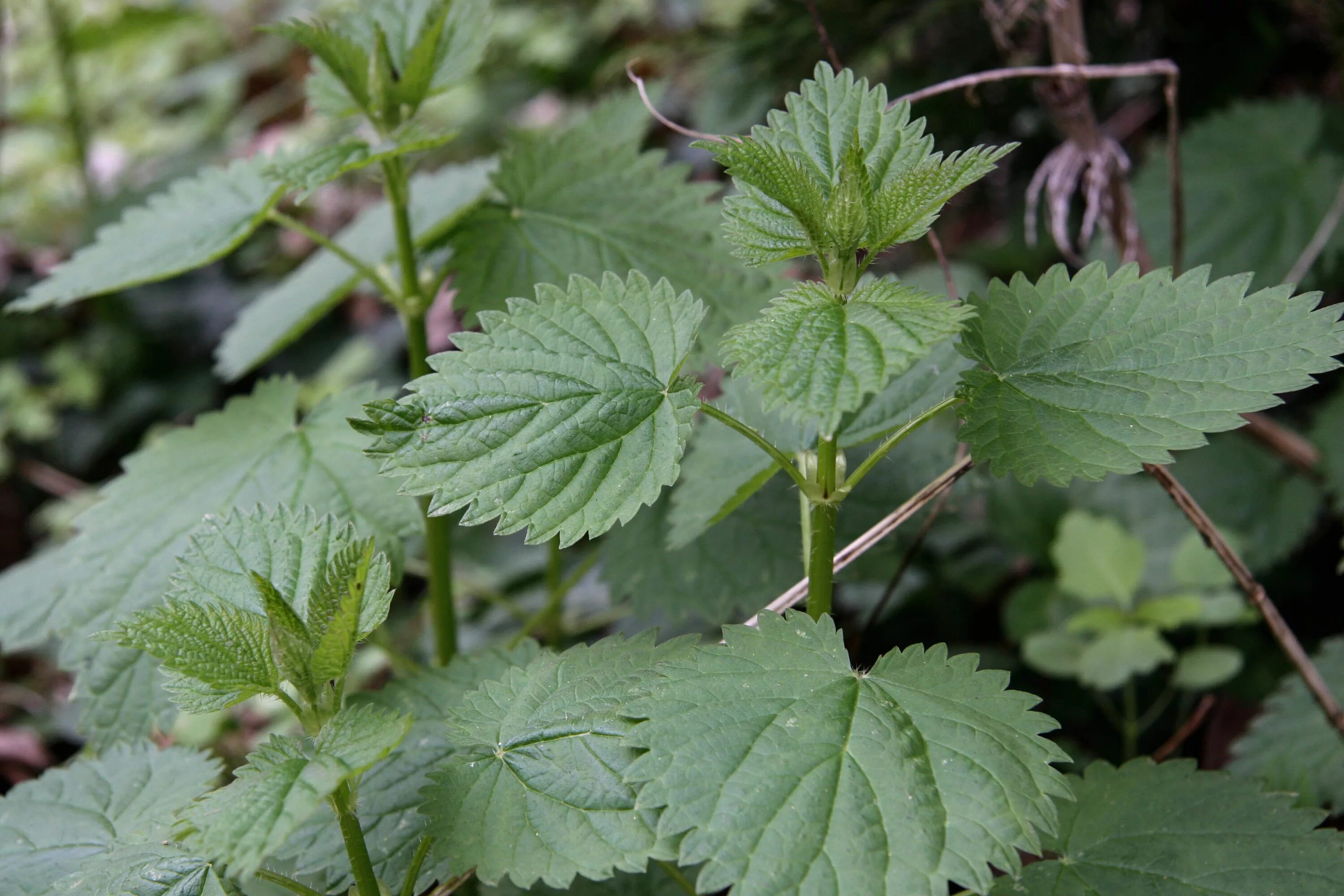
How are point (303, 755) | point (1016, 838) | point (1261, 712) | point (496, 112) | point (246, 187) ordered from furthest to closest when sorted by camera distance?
point (496, 112) → point (1261, 712) → point (246, 187) → point (303, 755) → point (1016, 838)

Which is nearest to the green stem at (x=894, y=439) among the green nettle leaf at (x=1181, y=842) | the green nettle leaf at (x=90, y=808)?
the green nettle leaf at (x=1181, y=842)

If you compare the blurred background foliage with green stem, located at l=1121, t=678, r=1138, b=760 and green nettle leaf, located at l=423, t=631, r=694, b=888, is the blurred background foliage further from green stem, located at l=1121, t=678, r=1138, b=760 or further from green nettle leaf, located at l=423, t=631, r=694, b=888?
green nettle leaf, located at l=423, t=631, r=694, b=888

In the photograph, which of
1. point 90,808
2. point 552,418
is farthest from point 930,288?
point 90,808

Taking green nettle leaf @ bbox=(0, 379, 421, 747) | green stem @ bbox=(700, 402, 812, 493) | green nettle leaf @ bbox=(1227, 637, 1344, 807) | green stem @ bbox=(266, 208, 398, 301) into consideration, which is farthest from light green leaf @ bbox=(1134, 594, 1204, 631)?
green stem @ bbox=(266, 208, 398, 301)

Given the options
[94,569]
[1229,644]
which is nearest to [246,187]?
[94,569]

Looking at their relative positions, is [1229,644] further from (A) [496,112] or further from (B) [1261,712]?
(A) [496,112]

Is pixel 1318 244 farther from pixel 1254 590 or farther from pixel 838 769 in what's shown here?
pixel 838 769
